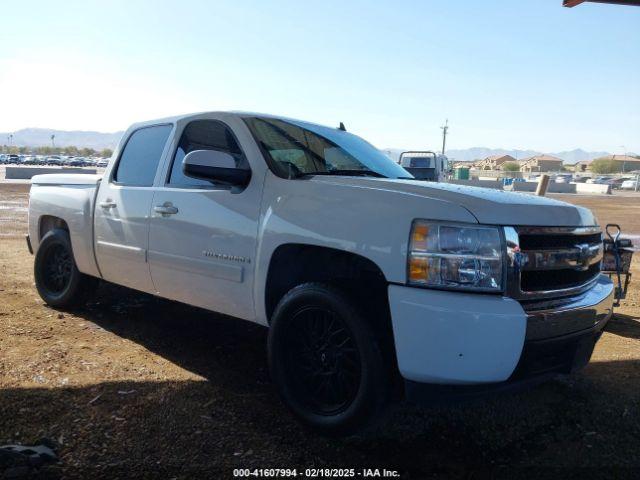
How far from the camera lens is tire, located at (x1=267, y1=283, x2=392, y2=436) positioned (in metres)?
2.75

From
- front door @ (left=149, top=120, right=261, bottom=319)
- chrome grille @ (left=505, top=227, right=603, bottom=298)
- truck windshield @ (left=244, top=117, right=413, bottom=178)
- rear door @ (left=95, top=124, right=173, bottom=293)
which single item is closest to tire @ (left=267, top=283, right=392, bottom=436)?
front door @ (left=149, top=120, right=261, bottom=319)

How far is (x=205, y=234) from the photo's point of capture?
3652 mm

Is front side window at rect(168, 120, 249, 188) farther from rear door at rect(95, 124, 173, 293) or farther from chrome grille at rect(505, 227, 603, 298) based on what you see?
chrome grille at rect(505, 227, 603, 298)

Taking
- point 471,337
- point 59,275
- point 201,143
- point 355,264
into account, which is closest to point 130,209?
point 201,143

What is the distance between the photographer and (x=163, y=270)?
402 centimetres

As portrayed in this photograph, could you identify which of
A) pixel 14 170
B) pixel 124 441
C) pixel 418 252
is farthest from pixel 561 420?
pixel 14 170

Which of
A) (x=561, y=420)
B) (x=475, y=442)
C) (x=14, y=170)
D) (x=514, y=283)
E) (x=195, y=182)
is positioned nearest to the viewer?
(x=514, y=283)

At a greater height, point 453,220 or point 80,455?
point 453,220

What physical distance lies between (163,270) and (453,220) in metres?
2.30

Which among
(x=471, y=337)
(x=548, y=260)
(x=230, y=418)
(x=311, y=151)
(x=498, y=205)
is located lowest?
(x=230, y=418)

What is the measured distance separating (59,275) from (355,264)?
12.3ft

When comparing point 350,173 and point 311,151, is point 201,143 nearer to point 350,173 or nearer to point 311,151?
point 311,151

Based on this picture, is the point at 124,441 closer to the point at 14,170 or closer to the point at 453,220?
the point at 453,220

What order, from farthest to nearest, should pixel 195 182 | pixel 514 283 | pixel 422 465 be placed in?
pixel 195 182 < pixel 422 465 < pixel 514 283
